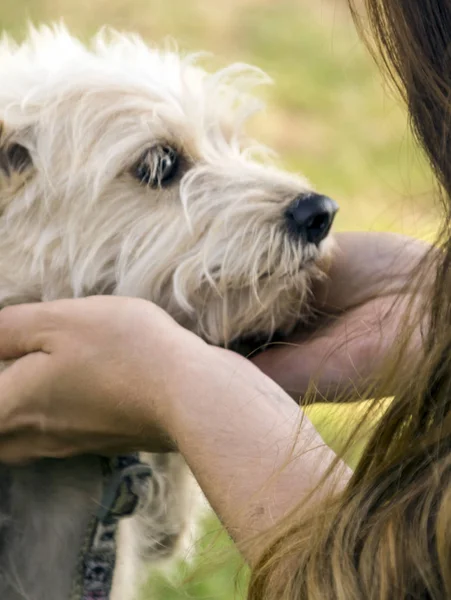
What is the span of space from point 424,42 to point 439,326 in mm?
382

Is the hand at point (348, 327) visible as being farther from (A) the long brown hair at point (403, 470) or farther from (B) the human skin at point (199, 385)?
(A) the long brown hair at point (403, 470)

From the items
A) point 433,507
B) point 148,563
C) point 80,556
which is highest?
point 433,507

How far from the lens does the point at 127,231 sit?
2064 millimetres

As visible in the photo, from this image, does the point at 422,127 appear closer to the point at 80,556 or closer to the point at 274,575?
the point at 274,575

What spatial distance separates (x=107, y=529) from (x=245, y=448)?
0.51 meters

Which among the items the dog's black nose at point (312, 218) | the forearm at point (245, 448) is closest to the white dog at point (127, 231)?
the dog's black nose at point (312, 218)

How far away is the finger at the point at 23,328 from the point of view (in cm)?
187

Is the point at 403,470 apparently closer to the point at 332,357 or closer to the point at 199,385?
the point at 199,385

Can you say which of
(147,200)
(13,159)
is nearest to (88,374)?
(147,200)

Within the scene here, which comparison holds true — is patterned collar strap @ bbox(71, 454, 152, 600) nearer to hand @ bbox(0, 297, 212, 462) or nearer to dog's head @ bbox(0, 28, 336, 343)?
hand @ bbox(0, 297, 212, 462)

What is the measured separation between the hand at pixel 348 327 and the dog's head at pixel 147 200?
0.08 meters

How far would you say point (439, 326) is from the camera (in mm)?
1342

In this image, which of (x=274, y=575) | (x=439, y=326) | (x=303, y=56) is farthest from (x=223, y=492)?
(x=303, y=56)

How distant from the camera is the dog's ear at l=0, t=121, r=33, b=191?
214 cm
